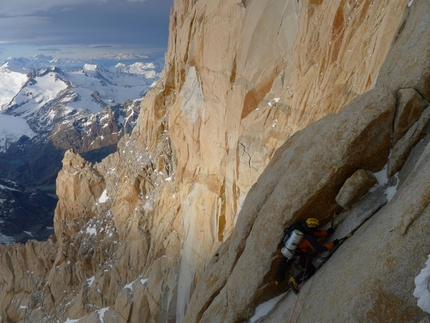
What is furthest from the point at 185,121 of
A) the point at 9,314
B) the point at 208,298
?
the point at 9,314

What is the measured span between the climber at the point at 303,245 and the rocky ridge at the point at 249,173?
Answer: 42 cm

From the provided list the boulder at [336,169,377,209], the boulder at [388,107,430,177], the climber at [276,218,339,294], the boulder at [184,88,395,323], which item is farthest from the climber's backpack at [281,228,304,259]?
the boulder at [388,107,430,177]

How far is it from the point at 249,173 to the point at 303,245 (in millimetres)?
11833

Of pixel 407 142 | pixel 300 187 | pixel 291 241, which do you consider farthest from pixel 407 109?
pixel 291 241

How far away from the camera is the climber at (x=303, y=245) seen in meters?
8.51

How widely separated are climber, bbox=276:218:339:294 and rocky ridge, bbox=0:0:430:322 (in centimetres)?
42

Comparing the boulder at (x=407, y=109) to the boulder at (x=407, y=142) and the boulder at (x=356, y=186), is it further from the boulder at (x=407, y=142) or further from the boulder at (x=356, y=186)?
the boulder at (x=356, y=186)

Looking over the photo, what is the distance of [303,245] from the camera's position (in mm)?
8672

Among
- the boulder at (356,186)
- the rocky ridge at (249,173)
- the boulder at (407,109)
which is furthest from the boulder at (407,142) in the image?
the boulder at (356,186)

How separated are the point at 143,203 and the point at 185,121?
15.2m

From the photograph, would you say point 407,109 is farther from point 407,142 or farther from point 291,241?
point 291,241

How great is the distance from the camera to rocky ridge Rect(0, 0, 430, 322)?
7785 millimetres

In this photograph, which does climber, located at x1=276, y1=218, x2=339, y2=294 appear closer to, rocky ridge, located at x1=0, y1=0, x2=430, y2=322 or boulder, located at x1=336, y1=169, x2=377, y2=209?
rocky ridge, located at x1=0, y1=0, x2=430, y2=322

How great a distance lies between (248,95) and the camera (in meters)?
20.1
